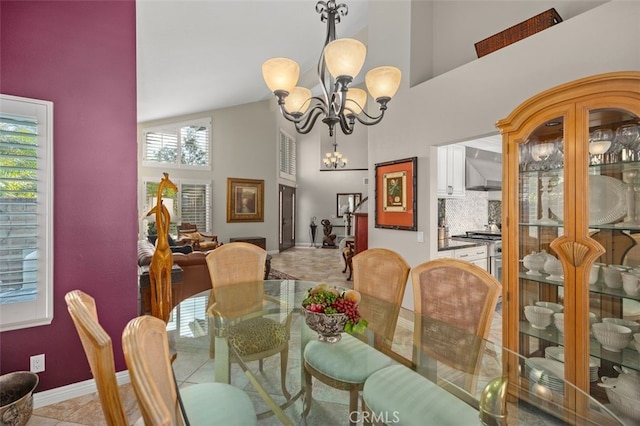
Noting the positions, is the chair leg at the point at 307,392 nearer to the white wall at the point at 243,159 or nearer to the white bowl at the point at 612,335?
the white bowl at the point at 612,335

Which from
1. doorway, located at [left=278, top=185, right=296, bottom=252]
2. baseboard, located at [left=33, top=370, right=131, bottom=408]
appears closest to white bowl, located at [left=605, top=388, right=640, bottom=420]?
baseboard, located at [left=33, top=370, right=131, bottom=408]

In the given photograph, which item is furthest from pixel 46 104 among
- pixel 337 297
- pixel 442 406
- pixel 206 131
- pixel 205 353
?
pixel 206 131

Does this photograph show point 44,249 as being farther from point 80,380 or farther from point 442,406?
point 442,406

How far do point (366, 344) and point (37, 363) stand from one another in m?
2.19

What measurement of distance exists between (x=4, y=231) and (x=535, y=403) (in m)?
3.12

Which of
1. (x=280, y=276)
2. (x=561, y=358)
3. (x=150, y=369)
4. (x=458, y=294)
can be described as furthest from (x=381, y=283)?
(x=280, y=276)

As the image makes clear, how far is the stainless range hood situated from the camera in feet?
13.9

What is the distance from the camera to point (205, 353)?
159 centimetres

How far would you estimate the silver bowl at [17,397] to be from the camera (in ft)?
5.46

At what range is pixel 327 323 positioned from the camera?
4.87ft

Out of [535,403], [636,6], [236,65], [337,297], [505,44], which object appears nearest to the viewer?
[535,403]

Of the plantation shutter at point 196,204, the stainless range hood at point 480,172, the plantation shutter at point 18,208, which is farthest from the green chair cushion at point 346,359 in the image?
the plantation shutter at point 196,204

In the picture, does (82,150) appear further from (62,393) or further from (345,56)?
(345,56)

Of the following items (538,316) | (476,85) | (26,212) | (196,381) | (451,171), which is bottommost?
(196,381)
